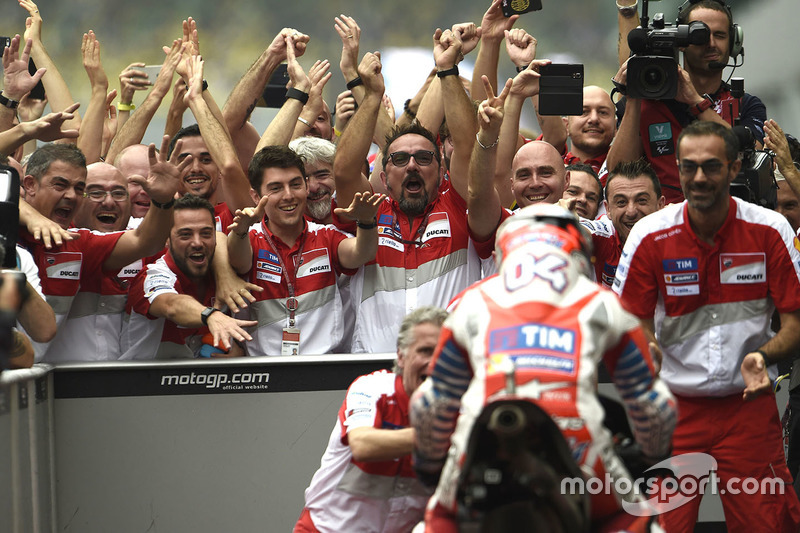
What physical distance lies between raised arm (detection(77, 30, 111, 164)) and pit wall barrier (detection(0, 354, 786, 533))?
2313mm

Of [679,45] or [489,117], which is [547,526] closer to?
[489,117]

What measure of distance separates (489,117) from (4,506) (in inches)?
124

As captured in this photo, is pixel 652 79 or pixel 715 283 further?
pixel 652 79

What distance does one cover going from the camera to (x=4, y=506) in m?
5.14

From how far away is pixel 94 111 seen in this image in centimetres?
801

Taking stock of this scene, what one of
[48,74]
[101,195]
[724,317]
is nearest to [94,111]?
[48,74]

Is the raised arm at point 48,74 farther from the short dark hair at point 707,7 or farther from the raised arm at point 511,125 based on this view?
the short dark hair at point 707,7

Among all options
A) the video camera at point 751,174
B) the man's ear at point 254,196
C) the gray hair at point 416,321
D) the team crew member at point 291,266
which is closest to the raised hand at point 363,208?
the team crew member at point 291,266

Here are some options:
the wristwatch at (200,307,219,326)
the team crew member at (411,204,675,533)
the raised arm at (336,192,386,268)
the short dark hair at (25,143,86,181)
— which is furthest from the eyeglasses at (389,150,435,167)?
the team crew member at (411,204,675,533)

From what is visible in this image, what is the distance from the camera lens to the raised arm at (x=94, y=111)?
7809 millimetres

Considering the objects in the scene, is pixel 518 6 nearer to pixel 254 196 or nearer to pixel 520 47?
pixel 520 47

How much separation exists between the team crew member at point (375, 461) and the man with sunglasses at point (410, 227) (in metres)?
1.54

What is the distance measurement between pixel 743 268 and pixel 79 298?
3.67 metres

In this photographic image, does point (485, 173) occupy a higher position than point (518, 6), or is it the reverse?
point (518, 6)
